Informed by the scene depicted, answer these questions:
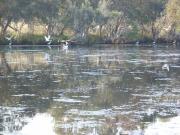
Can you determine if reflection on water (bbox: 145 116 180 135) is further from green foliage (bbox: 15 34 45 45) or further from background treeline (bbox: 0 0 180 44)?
green foliage (bbox: 15 34 45 45)

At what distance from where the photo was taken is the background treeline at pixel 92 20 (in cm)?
9244

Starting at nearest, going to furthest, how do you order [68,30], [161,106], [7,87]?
1. [161,106]
2. [7,87]
3. [68,30]

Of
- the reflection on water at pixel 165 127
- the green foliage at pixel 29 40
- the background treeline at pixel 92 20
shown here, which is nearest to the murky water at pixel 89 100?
the reflection on water at pixel 165 127

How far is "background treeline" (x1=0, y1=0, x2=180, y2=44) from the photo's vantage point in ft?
303

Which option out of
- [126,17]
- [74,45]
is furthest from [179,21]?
[74,45]

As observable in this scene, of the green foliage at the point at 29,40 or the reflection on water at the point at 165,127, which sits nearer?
the reflection on water at the point at 165,127

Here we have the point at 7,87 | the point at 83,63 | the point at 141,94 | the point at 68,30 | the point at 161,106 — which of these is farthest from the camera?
the point at 68,30

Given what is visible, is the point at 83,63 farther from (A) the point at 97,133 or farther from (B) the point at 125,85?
(A) the point at 97,133

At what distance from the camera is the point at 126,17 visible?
102 metres

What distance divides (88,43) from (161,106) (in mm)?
69233

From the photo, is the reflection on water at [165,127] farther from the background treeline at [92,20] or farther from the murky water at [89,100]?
the background treeline at [92,20]

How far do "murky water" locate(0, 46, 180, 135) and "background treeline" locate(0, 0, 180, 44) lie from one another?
47.8 metres

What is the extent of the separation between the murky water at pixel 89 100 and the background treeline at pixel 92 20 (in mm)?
47813

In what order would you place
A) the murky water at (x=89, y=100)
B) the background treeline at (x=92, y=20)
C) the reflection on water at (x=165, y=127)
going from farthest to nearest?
the background treeline at (x=92, y=20), the murky water at (x=89, y=100), the reflection on water at (x=165, y=127)
